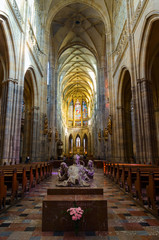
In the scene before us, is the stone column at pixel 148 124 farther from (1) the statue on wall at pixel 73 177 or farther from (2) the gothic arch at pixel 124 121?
(1) the statue on wall at pixel 73 177

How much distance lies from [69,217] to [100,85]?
2374 cm

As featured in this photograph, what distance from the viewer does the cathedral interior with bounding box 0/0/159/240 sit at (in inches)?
179

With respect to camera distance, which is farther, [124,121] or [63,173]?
[124,121]

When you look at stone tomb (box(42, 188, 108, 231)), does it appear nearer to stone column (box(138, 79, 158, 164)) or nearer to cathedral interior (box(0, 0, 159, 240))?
cathedral interior (box(0, 0, 159, 240))

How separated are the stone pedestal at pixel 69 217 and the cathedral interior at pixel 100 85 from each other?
0.22m

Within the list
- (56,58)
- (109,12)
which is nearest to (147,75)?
(109,12)

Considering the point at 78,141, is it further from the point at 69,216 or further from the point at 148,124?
the point at 69,216

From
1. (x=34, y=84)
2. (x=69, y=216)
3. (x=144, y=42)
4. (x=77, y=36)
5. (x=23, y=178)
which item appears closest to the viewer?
(x=69, y=216)

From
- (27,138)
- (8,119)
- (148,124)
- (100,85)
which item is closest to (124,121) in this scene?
(148,124)

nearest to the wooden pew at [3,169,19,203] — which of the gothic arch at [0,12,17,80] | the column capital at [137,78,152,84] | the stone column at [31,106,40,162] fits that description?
the gothic arch at [0,12,17,80]

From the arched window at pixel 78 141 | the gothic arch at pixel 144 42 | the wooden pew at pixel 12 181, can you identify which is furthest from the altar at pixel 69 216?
the arched window at pixel 78 141

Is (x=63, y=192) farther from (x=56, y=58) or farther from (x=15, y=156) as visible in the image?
(x=56, y=58)

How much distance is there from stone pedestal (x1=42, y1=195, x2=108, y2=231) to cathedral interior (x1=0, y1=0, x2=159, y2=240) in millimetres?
216

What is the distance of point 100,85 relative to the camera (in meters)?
25.9
